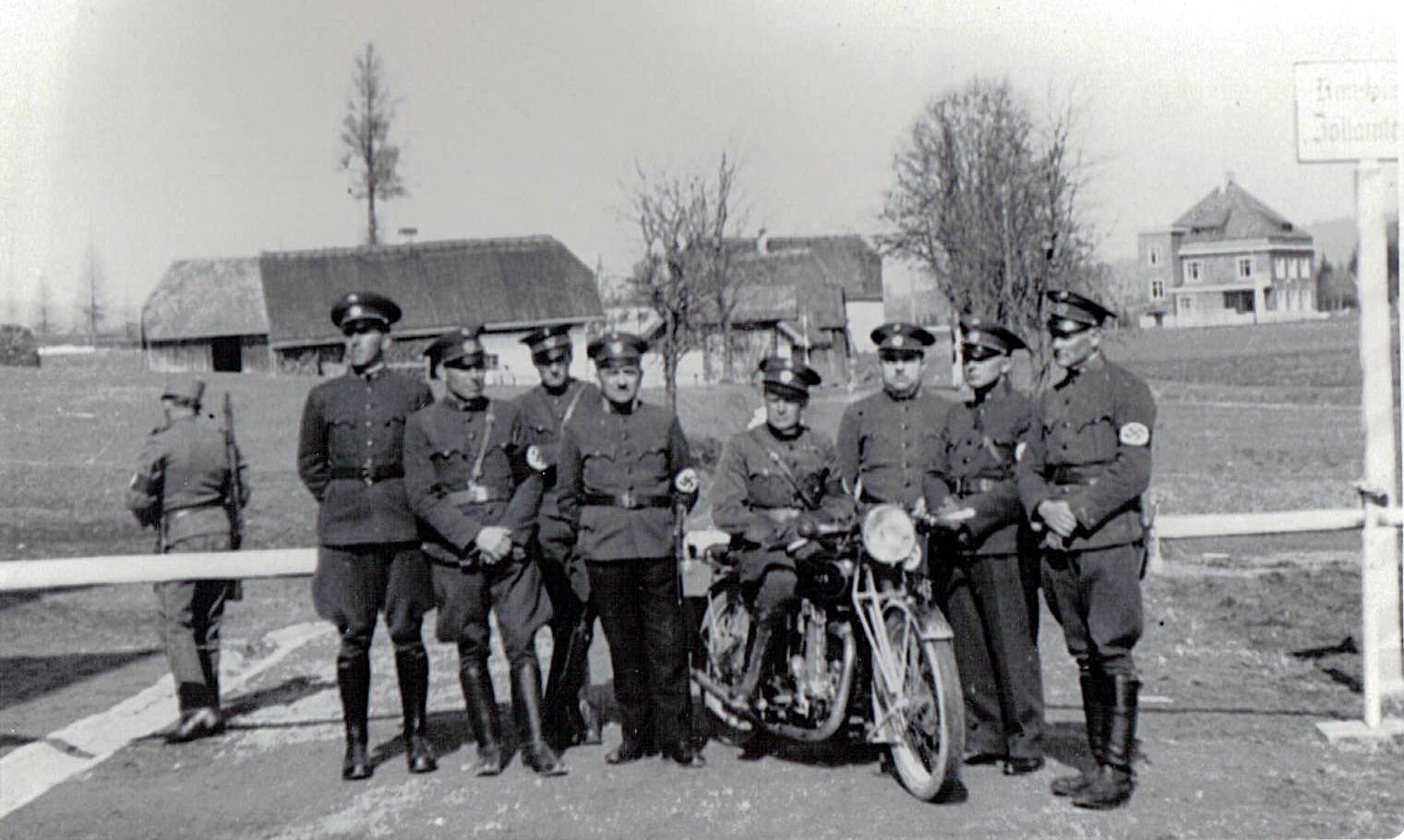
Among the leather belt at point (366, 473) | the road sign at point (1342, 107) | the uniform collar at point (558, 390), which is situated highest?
the road sign at point (1342, 107)

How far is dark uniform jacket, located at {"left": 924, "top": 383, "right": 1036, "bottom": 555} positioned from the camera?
225 inches

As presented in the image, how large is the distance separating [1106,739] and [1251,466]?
1743 centimetres

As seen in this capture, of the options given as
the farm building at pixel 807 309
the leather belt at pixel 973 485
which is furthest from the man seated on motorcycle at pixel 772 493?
the farm building at pixel 807 309

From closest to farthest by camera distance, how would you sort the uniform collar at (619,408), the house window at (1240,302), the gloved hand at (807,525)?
the gloved hand at (807,525) < the uniform collar at (619,408) < the house window at (1240,302)

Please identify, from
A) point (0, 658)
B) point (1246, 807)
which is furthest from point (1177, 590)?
point (0, 658)

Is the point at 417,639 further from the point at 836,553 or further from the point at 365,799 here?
the point at 836,553

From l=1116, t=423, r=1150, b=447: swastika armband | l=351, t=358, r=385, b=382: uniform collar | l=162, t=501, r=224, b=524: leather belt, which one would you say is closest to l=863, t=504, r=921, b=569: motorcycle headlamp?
l=1116, t=423, r=1150, b=447: swastika armband

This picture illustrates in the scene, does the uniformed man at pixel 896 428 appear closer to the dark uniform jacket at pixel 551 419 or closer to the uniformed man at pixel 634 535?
the uniformed man at pixel 634 535

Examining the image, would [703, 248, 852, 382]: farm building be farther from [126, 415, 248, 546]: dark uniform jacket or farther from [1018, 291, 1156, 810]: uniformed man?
[1018, 291, 1156, 810]: uniformed man

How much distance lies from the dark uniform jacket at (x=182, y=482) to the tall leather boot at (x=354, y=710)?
174 centimetres

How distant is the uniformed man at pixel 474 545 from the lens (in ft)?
19.4

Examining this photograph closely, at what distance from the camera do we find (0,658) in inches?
380

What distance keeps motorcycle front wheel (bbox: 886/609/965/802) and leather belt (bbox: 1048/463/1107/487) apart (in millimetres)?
835

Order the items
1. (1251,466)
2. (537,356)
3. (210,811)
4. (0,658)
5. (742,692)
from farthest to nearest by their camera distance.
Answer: (1251,466) < (0,658) < (537,356) < (742,692) < (210,811)
